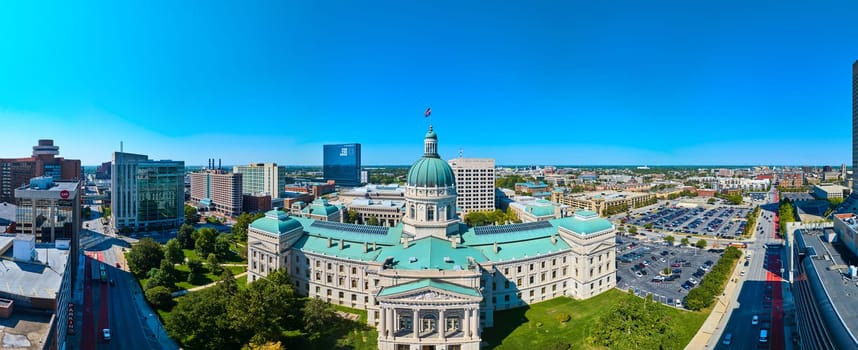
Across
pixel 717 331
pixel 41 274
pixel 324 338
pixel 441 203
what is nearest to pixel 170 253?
pixel 41 274

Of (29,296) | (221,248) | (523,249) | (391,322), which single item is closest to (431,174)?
(523,249)

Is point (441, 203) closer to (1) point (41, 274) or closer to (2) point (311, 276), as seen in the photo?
(2) point (311, 276)

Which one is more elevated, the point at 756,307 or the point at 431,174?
the point at 431,174

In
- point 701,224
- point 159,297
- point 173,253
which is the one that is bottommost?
point 159,297

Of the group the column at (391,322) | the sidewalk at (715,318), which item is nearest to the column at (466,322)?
the column at (391,322)

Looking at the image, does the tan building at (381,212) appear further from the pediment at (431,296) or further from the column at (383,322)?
the pediment at (431,296)

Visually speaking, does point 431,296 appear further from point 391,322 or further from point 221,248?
point 221,248

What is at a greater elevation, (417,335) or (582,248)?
(582,248)
